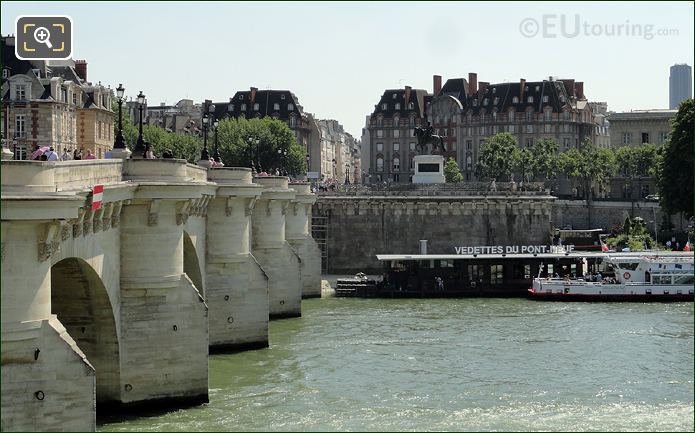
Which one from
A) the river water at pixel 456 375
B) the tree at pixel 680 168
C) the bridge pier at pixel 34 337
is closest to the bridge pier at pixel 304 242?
the river water at pixel 456 375

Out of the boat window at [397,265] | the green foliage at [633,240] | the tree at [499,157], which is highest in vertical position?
the tree at [499,157]

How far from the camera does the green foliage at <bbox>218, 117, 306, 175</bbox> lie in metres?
123

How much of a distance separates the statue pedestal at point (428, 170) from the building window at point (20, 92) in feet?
127

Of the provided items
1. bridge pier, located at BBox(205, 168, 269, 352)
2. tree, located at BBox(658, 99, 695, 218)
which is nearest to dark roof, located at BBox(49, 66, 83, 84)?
bridge pier, located at BBox(205, 168, 269, 352)

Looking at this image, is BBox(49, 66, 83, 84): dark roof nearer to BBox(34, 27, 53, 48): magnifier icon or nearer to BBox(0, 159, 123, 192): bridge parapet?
BBox(34, 27, 53, 48): magnifier icon

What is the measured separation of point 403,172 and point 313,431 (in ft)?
457

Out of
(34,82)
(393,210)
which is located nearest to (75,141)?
(34,82)

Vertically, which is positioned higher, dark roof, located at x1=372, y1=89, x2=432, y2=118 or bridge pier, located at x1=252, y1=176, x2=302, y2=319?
dark roof, located at x1=372, y1=89, x2=432, y2=118

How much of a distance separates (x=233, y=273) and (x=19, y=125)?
32.6 metres

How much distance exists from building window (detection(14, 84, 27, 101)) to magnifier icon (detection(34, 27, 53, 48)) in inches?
1709

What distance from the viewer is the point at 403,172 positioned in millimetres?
169250

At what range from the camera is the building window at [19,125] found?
74000 millimetres

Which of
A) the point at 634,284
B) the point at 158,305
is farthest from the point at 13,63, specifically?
the point at 158,305

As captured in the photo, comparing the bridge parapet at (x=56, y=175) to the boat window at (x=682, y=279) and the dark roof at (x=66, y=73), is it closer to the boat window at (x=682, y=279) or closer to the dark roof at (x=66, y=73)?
the boat window at (x=682, y=279)
